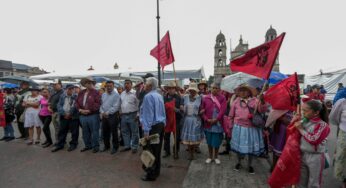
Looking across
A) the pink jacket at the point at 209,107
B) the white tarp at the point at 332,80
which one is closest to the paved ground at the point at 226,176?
the pink jacket at the point at 209,107

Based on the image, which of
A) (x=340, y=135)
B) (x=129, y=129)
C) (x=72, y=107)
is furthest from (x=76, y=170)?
(x=340, y=135)

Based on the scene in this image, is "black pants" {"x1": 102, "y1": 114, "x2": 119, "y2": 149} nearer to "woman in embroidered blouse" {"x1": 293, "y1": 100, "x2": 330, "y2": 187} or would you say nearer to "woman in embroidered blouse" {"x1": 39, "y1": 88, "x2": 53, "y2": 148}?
"woman in embroidered blouse" {"x1": 39, "y1": 88, "x2": 53, "y2": 148}

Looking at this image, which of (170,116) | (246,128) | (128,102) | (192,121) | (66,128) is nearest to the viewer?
(246,128)

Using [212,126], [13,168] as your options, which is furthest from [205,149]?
[13,168]

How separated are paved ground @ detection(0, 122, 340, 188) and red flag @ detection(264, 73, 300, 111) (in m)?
1.39

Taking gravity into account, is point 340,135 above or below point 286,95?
below

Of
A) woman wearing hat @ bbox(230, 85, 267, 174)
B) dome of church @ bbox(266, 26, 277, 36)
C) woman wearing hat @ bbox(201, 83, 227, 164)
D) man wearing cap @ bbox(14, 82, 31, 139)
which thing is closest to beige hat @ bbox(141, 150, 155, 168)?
woman wearing hat @ bbox(201, 83, 227, 164)

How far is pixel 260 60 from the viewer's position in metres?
3.40

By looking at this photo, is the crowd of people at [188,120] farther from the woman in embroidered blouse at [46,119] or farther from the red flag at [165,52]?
the red flag at [165,52]

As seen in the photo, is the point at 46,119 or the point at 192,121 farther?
the point at 46,119

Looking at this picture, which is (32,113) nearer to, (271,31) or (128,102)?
(128,102)

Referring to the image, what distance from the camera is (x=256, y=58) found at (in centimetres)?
348

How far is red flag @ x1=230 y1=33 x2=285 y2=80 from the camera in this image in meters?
3.14

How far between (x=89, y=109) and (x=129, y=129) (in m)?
1.14
